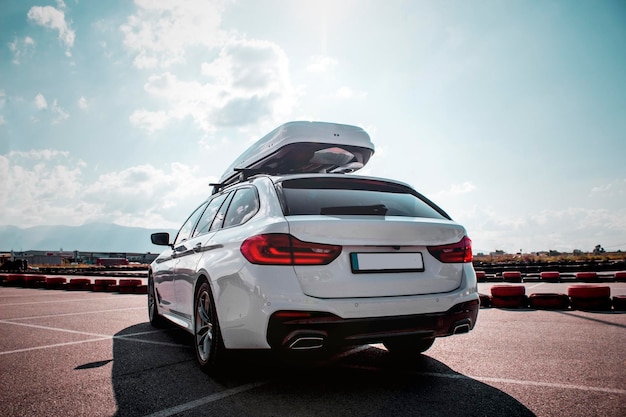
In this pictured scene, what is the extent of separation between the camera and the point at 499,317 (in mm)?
6430

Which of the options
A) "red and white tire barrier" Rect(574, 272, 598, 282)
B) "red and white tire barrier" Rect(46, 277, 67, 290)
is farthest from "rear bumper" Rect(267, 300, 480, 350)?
"red and white tire barrier" Rect(46, 277, 67, 290)

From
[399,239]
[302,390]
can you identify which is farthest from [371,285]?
[302,390]

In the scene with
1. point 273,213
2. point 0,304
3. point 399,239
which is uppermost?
point 273,213

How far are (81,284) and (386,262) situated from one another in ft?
46.4

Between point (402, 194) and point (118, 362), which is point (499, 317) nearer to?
point (402, 194)

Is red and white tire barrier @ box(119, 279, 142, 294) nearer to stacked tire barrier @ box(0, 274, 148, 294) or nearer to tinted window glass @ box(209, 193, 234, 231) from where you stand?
stacked tire barrier @ box(0, 274, 148, 294)

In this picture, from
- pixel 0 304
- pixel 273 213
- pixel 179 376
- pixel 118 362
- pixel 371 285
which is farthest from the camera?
pixel 0 304

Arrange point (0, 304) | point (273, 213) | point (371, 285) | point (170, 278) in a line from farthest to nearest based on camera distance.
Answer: point (0, 304)
point (170, 278)
point (273, 213)
point (371, 285)

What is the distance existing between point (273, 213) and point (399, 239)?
2.94 ft

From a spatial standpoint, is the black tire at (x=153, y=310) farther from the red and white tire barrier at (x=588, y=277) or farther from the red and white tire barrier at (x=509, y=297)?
the red and white tire barrier at (x=588, y=277)

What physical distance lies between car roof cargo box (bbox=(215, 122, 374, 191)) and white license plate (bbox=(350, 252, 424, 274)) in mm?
2311

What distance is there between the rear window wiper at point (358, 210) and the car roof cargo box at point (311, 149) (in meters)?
1.93

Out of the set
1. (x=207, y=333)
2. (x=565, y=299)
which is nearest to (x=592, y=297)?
(x=565, y=299)

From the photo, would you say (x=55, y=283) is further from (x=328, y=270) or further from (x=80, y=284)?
(x=328, y=270)
